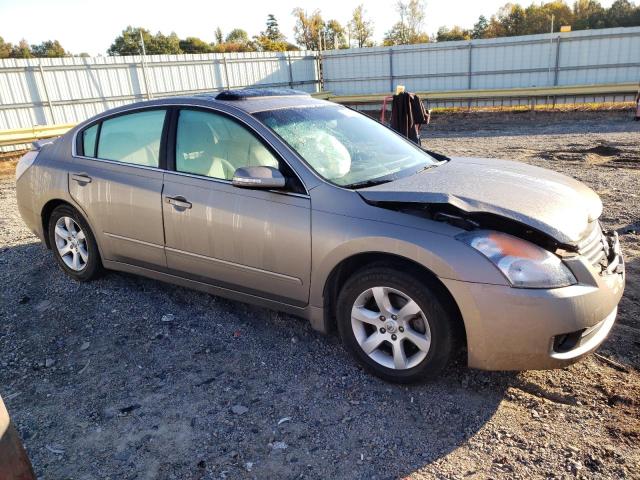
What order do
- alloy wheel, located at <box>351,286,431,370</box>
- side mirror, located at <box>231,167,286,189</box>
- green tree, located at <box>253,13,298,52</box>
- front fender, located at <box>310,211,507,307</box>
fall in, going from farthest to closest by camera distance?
green tree, located at <box>253,13,298,52</box>
side mirror, located at <box>231,167,286,189</box>
alloy wheel, located at <box>351,286,431,370</box>
front fender, located at <box>310,211,507,307</box>

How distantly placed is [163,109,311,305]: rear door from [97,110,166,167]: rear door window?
0.23m

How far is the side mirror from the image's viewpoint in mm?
3254

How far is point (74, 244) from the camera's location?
465 centimetres

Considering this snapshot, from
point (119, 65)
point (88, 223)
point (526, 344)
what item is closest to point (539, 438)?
point (526, 344)

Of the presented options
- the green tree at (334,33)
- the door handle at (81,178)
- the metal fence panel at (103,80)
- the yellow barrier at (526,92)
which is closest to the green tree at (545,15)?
the green tree at (334,33)

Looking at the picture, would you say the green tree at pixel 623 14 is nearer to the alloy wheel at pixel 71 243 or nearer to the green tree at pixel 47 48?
the alloy wheel at pixel 71 243

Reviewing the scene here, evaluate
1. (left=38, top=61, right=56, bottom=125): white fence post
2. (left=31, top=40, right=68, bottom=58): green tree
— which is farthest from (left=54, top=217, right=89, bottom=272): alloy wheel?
(left=31, top=40, right=68, bottom=58): green tree

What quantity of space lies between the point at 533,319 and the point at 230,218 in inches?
79.4

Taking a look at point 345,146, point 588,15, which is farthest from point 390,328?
point 588,15

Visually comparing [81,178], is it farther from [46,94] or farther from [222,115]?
[46,94]

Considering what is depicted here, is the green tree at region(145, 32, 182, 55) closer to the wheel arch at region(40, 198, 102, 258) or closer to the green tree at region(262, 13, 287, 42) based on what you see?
the green tree at region(262, 13, 287, 42)

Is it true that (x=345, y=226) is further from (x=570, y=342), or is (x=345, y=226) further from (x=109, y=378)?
(x=109, y=378)

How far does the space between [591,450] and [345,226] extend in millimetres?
1739

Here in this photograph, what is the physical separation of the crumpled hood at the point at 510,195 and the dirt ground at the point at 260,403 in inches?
7.8
